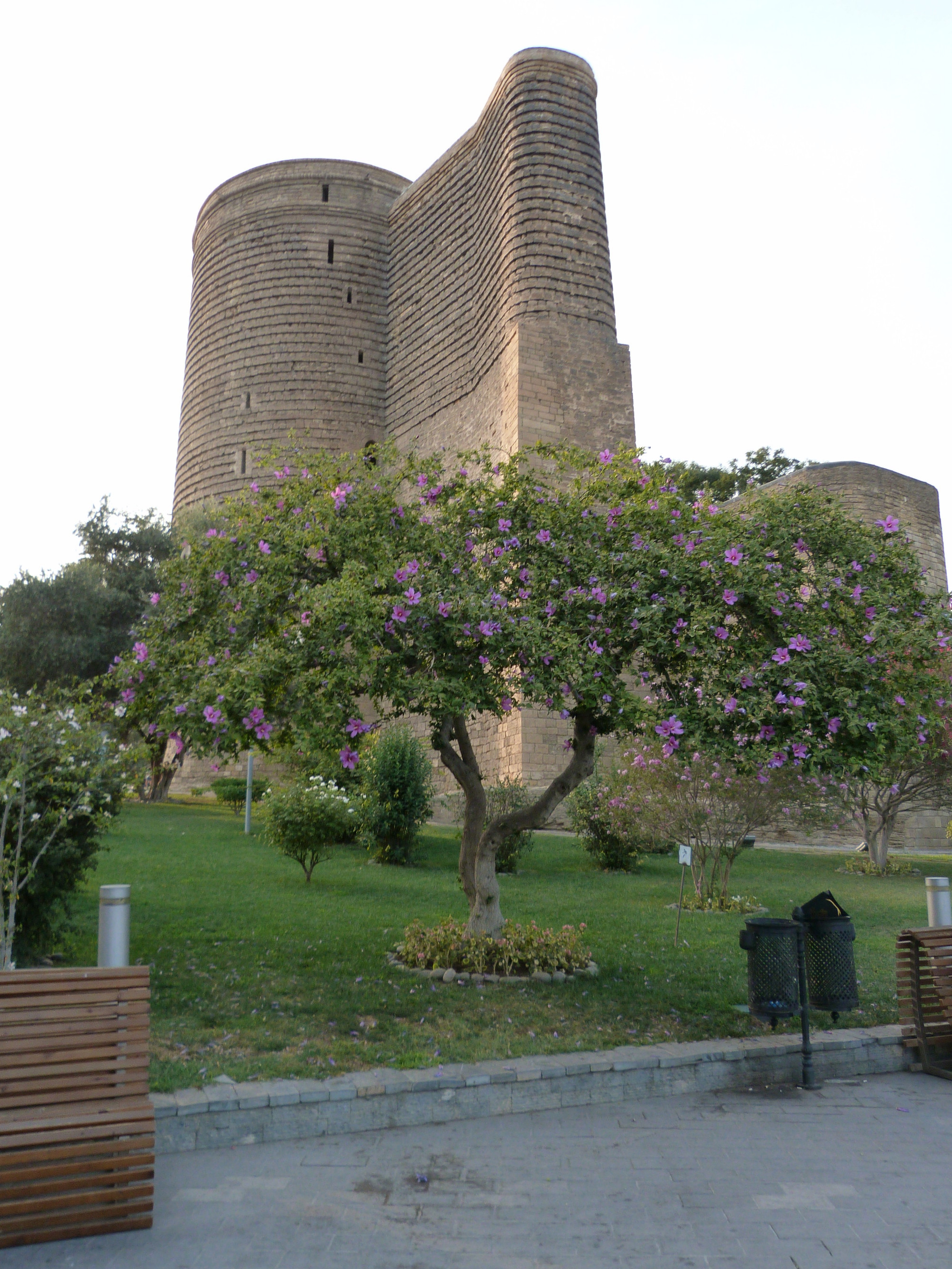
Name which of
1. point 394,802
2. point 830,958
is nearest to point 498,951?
point 830,958

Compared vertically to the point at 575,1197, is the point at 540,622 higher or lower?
higher

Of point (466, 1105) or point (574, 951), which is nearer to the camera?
point (466, 1105)

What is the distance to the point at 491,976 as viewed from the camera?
6578 millimetres

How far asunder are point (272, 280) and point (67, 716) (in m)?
25.9

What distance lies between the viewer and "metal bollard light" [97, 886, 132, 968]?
12.9 feet

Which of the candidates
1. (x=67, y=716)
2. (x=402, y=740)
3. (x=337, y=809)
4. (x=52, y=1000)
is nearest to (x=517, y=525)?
(x=67, y=716)

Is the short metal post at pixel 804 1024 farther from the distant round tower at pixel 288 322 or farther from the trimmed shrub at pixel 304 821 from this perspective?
the distant round tower at pixel 288 322

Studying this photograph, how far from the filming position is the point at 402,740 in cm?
1363

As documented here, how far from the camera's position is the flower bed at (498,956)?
663 centimetres

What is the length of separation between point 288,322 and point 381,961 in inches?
967

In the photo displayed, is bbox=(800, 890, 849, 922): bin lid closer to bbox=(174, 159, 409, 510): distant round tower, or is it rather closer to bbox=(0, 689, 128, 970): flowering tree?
bbox=(0, 689, 128, 970): flowering tree

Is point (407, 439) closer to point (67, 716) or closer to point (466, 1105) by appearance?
point (67, 716)

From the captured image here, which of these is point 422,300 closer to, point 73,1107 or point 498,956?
point 498,956

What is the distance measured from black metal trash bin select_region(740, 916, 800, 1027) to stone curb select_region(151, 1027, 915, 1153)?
0.55 ft
